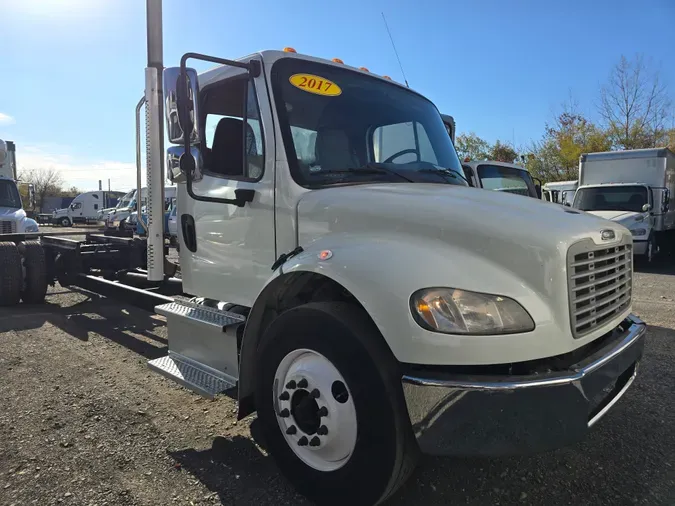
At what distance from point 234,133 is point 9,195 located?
33.5 ft

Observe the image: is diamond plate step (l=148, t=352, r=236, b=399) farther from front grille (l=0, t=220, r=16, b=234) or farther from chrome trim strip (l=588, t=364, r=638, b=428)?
front grille (l=0, t=220, r=16, b=234)

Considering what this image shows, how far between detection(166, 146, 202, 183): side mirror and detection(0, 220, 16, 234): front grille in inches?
352

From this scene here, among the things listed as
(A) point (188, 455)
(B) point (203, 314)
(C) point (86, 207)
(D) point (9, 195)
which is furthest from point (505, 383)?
(C) point (86, 207)

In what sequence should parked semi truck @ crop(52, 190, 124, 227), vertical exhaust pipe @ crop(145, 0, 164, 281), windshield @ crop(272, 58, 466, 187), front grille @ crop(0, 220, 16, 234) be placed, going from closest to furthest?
windshield @ crop(272, 58, 466, 187) < vertical exhaust pipe @ crop(145, 0, 164, 281) < front grille @ crop(0, 220, 16, 234) < parked semi truck @ crop(52, 190, 124, 227)

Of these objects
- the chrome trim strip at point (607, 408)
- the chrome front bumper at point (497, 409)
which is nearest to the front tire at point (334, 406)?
the chrome front bumper at point (497, 409)

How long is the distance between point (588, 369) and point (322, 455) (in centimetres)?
134

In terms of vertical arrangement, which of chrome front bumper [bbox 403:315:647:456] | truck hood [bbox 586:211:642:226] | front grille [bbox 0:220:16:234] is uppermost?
truck hood [bbox 586:211:642:226]

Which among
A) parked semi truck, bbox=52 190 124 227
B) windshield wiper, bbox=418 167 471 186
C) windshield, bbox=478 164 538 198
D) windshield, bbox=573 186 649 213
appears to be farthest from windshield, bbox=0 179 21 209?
parked semi truck, bbox=52 190 124 227

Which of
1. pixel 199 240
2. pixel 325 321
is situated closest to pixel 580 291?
pixel 325 321

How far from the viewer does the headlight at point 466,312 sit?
2.04m

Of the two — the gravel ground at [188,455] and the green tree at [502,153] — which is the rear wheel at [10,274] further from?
the green tree at [502,153]

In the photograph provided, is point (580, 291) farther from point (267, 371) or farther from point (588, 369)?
point (267, 371)

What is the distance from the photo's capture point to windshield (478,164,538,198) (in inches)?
378

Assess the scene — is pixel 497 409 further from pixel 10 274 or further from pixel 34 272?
pixel 34 272
